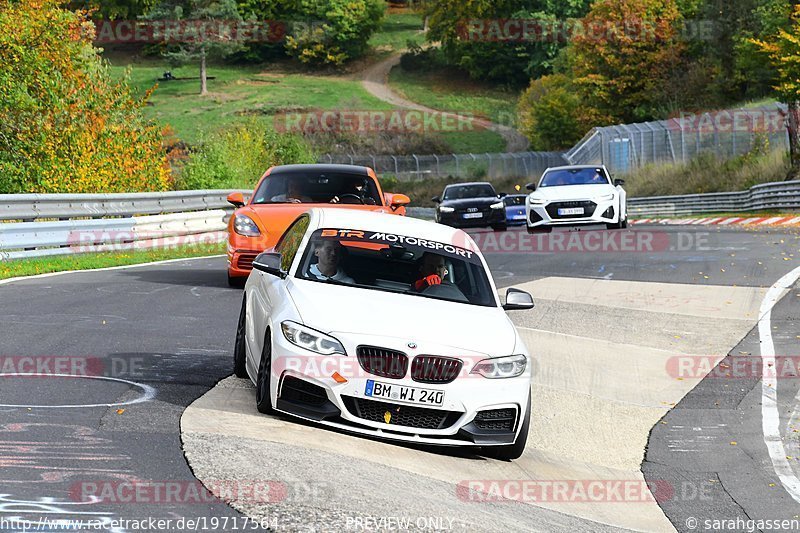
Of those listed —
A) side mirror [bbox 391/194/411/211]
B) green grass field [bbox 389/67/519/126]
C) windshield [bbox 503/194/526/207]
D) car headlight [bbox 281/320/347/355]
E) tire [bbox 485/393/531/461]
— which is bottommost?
green grass field [bbox 389/67/519/126]

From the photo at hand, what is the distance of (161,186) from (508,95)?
9732cm

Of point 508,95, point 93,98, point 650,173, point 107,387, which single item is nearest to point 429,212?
point 650,173

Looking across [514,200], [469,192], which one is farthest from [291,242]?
[514,200]

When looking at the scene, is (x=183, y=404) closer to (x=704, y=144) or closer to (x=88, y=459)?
(x=88, y=459)

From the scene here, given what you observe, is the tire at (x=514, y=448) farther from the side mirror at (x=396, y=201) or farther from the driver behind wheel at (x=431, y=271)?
the side mirror at (x=396, y=201)

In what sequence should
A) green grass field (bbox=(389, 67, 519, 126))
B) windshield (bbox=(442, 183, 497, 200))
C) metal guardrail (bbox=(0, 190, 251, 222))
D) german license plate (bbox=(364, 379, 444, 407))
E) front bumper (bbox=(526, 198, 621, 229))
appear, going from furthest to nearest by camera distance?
green grass field (bbox=(389, 67, 519, 126)) → windshield (bbox=(442, 183, 497, 200)) → front bumper (bbox=(526, 198, 621, 229)) → metal guardrail (bbox=(0, 190, 251, 222)) → german license plate (bbox=(364, 379, 444, 407))

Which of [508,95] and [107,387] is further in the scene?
[508,95]

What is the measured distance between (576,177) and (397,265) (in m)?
20.0

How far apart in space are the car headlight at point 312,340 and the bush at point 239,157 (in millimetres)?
26089

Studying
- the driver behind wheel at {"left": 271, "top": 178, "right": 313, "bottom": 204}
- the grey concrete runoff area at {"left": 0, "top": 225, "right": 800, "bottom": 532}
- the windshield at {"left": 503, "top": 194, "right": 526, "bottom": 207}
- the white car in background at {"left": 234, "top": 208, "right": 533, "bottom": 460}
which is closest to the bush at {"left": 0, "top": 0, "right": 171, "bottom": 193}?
the driver behind wheel at {"left": 271, "top": 178, "right": 313, "bottom": 204}

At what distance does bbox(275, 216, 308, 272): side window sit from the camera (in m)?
9.57

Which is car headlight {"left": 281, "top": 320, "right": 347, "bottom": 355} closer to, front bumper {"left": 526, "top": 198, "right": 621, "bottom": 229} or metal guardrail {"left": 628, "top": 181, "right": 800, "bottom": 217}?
front bumper {"left": 526, "top": 198, "right": 621, "bottom": 229}

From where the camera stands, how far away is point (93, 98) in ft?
105

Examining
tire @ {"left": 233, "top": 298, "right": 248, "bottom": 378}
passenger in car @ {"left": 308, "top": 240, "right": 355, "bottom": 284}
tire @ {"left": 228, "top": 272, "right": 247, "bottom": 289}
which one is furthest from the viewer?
tire @ {"left": 228, "top": 272, "right": 247, "bottom": 289}
